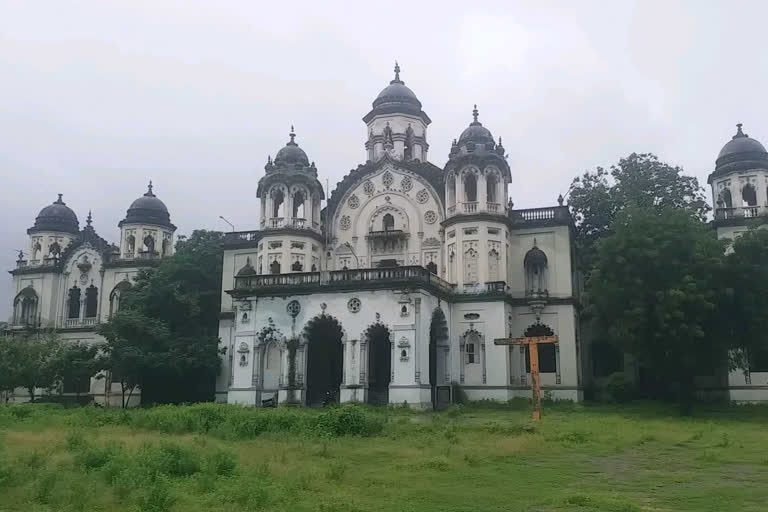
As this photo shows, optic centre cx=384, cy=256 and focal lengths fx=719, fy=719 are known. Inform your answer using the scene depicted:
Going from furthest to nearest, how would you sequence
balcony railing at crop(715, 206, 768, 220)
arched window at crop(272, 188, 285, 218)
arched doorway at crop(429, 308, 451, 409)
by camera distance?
arched window at crop(272, 188, 285, 218), balcony railing at crop(715, 206, 768, 220), arched doorway at crop(429, 308, 451, 409)

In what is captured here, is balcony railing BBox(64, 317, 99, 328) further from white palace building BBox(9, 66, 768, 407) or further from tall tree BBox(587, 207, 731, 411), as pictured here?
tall tree BBox(587, 207, 731, 411)

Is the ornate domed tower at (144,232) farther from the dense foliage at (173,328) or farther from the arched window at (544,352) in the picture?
the arched window at (544,352)

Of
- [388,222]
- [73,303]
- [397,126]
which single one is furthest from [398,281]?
[73,303]

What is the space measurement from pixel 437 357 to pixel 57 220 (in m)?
30.8

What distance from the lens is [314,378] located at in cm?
3581

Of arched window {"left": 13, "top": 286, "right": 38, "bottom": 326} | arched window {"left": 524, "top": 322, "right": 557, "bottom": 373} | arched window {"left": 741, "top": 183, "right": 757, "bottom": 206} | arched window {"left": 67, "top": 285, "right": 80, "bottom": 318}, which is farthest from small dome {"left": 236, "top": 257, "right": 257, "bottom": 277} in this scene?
arched window {"left": 741, "top": 183, "right": 757, "bottom": 206}

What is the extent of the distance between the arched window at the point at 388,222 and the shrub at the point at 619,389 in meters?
13.9

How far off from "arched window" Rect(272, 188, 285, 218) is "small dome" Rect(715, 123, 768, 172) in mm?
23336

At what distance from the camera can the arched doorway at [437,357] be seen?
33.5 m

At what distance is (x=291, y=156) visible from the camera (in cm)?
3978

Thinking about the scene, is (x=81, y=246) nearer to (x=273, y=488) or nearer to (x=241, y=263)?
(x=241, y=263)

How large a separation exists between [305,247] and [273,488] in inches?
1056

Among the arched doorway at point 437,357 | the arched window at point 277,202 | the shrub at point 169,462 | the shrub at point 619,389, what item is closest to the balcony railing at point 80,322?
the arched window at point 277,202

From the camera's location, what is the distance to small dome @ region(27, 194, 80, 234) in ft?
164
